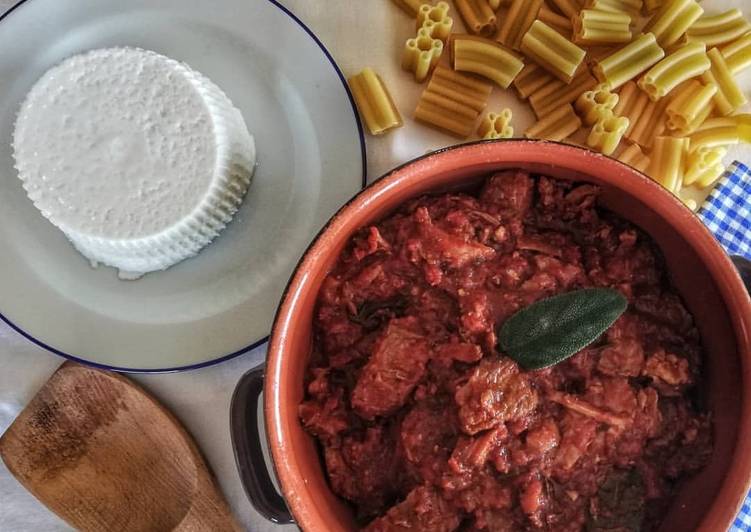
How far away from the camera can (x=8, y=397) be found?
1814mm

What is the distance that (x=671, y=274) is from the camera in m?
1.36

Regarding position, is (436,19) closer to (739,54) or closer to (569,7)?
(569,7)

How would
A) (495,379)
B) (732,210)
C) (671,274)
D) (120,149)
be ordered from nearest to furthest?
(495,379) → (671,274) → (120,149) → (732,210)

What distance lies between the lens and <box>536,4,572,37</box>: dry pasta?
175 centimetres

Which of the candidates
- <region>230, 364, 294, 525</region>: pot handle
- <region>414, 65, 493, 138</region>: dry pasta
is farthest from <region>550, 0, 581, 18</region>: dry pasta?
<region>230, 364, 294, 525</region>: pot handle

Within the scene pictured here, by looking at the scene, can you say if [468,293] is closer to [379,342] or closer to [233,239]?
[379,342]

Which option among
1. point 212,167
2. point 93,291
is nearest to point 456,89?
point 212,167

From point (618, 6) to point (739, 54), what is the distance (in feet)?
0.94

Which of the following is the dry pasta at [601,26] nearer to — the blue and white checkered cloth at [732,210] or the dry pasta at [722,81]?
the dry pasta at [722,81]

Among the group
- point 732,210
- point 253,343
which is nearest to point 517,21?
point 732,210

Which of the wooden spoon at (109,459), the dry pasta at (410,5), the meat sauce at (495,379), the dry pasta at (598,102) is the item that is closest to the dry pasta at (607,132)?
the dry pasta at (598,102)

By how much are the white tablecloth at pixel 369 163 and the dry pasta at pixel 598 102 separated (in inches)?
5.0

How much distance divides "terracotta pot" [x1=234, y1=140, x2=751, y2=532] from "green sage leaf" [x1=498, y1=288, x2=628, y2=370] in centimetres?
16

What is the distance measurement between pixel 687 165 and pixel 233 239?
1.00 meters
